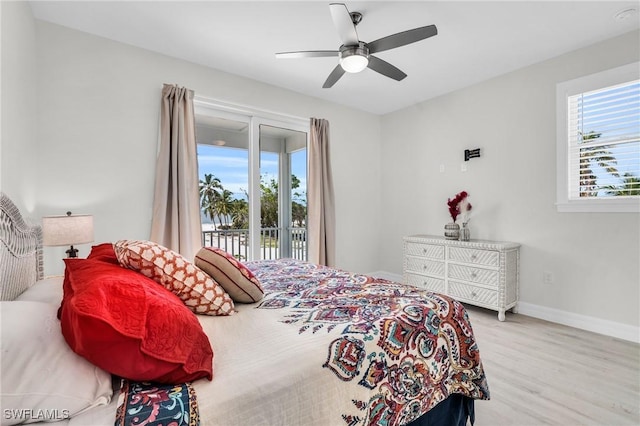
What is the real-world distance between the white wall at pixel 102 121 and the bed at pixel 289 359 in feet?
2.64

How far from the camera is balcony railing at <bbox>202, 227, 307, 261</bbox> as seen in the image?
140 inches

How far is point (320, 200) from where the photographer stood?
4.19 m

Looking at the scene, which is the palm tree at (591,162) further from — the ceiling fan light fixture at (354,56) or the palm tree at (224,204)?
the palm tree at (224,204)

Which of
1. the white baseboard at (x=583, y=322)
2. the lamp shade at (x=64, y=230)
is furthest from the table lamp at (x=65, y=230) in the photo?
the white baseboard at (x=583, y=322)

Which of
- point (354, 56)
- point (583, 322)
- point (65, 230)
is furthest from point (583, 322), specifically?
point (65, 230)

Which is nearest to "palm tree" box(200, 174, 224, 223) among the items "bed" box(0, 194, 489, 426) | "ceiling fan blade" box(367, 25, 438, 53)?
"bed" box(0, 194, 489, 426)

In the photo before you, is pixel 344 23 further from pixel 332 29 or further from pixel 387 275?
pixel 387 275

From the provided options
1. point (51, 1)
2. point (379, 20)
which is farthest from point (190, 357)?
point (51, 1)

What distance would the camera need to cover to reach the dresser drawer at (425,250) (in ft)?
12.3

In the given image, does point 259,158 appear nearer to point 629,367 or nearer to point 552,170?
point 552,170

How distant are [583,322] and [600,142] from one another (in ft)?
5.77

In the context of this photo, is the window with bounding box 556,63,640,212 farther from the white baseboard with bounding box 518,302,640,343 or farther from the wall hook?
the white baseboard with bounding box 518,302,640,343

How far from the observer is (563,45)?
2941mm

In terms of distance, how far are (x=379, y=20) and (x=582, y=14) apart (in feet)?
5.38
